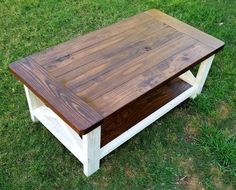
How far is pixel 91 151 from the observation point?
6.31 ft

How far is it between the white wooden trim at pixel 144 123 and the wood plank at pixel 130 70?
1.36ft

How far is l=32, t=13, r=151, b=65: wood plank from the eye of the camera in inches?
81.0

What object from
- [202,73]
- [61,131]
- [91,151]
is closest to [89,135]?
[91,151]

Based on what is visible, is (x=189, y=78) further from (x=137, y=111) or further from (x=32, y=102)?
(x=32, y=102)

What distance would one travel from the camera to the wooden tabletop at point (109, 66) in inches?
69.8

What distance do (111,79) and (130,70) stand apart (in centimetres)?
15

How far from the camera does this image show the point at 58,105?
5.74 ft

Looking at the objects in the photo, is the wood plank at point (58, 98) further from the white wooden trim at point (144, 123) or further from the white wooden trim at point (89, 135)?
the white wooden trim at point (144, 123)

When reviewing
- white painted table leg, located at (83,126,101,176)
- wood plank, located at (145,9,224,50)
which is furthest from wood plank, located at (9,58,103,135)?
wood plank, located at (145,9,224,50)

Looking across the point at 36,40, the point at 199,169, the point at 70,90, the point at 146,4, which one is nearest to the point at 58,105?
the point at 70,90

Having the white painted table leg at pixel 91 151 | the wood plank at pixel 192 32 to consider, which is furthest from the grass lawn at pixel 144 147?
the wood plank at pixel 192 32

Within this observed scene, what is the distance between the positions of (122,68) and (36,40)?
58.0 inches

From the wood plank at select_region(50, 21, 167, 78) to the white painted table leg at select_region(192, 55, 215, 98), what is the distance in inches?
16.1

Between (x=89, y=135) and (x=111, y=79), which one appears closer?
(x=89, y=135)
